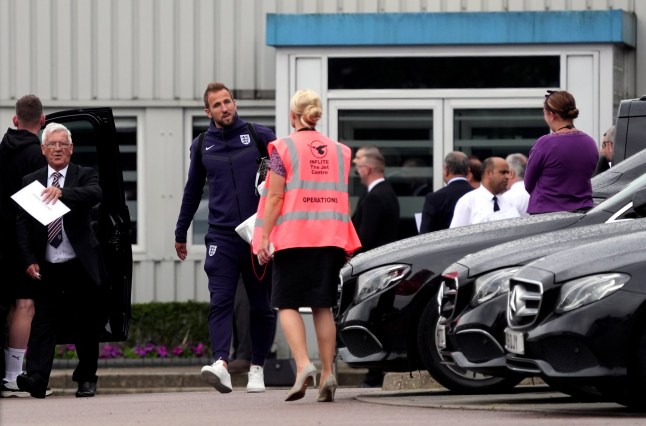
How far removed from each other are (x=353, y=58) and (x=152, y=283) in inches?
125

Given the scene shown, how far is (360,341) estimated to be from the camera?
10969 mm

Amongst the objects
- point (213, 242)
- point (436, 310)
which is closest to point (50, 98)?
point (213, 242)

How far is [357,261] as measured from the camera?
37.0ft

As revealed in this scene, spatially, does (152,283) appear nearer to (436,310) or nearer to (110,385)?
(110,385)

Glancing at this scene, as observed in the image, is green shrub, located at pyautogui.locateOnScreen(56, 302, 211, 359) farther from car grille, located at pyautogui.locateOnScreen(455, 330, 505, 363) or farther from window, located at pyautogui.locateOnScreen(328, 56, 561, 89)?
car grille, located at pyautogui.locateOnScreen(455, 330, 505, 363)

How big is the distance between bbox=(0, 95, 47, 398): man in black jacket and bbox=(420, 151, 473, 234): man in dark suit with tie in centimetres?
359

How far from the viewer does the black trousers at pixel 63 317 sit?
40.9 ft

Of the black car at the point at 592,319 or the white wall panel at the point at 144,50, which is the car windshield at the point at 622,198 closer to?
the black car at the point at 592,319

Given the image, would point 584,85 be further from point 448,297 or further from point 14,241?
point 448,297

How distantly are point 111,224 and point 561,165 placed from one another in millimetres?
3216

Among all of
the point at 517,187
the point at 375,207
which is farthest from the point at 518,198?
the point at 375,207

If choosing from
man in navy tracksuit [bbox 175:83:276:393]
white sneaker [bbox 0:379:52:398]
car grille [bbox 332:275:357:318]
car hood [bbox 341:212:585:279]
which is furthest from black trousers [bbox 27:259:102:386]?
car hood [bbox 341:212:585:279]

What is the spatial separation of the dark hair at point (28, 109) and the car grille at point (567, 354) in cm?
506

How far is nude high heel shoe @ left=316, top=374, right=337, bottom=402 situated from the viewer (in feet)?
34.4
